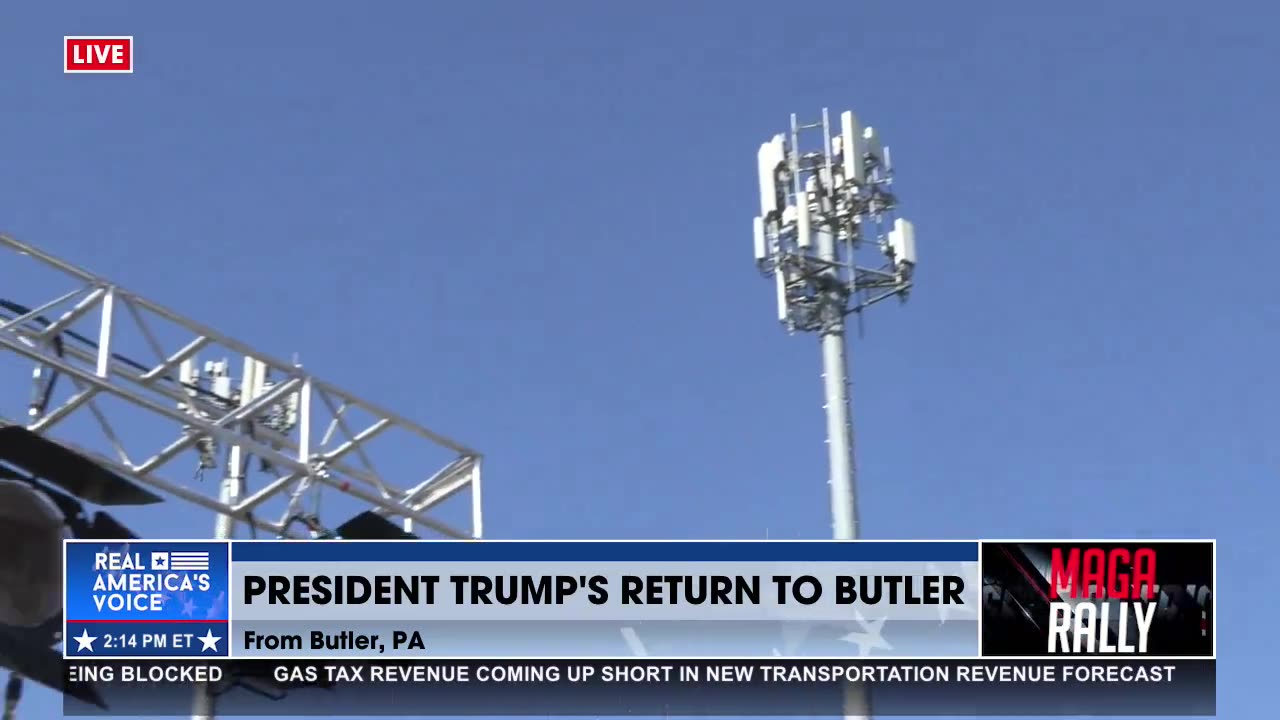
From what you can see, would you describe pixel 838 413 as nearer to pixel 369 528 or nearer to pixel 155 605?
pixel 369 528

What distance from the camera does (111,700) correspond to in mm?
18859

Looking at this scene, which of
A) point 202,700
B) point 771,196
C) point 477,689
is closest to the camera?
point 477,689

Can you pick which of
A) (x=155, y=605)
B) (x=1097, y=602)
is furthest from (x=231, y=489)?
(x=1097, y=602)

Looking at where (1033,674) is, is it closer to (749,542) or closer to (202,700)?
(749,542)

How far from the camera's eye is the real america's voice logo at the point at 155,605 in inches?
744

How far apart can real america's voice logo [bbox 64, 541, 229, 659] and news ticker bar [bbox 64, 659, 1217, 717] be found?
0.70 feet

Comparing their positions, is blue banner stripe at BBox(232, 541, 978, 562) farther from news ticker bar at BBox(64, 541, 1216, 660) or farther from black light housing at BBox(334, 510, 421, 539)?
black light housing at BBox(334, 510, 421, 539)

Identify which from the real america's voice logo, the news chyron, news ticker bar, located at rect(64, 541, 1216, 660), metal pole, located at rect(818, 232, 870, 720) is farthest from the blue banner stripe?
metal pole, located at rect(818, 232, 870, 720)

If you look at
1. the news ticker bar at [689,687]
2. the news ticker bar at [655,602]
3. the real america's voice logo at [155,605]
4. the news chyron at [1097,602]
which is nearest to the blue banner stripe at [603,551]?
the news ticker bar at [655,602]

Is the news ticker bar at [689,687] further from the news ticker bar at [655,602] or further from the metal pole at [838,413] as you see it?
the metal pole at [838,413]

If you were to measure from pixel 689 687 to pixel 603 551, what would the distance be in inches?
56.4

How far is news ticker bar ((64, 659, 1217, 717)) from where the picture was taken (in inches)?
722

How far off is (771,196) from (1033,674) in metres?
9.48

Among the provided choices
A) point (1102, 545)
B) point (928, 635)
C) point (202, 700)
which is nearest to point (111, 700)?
point (202, 700)
